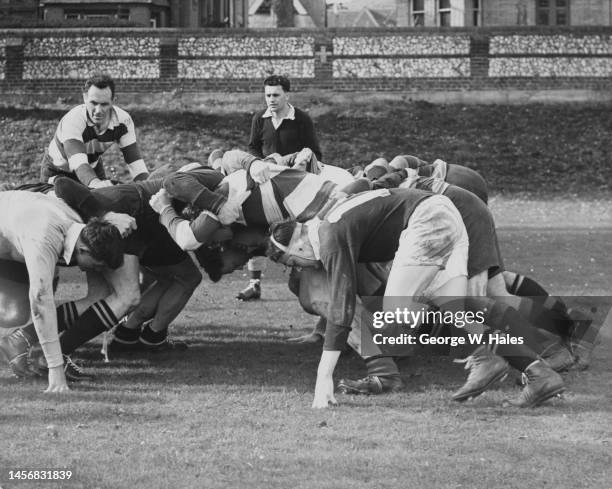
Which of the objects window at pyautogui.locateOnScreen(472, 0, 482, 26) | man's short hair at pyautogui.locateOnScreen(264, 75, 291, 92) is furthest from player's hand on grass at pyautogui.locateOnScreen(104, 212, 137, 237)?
window at pyautogui.locateOnScreen(472, 0, 482, 26)

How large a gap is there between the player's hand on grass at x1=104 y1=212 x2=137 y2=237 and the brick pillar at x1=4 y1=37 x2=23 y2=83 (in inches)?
836

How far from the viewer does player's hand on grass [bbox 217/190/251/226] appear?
8.30 meters

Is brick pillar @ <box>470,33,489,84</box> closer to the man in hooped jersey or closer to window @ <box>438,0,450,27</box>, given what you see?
window @ <box>438,0,450,27</box>

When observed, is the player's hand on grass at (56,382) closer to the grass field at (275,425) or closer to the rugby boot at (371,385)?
the grass field at (275,425)

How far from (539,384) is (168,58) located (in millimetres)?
22546

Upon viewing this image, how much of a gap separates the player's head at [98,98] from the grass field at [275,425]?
6.05 ft

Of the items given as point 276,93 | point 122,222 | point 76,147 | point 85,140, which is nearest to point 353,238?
point 122,222

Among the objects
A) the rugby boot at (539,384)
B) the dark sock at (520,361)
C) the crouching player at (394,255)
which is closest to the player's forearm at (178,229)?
the crouching player at (394,255)

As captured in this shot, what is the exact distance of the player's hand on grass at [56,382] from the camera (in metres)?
7.94

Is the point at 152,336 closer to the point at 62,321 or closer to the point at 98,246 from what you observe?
the point at 62,321

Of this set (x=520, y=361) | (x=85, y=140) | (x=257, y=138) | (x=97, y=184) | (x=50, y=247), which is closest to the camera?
(x=520, y=361)

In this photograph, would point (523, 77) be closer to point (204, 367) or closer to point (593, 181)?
point (593, 181)

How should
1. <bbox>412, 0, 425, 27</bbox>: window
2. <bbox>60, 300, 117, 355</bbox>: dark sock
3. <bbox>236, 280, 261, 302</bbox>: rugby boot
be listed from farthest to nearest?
<bbox>412, 0, 425, 27</bbox>: window → <bbox>236, 280, 261, 302</bbox>: rugby boot → <bbox>60, 300, 117, 355</bbox>: dark sock

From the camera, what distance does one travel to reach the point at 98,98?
975 cm
